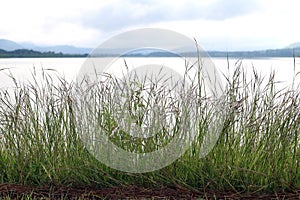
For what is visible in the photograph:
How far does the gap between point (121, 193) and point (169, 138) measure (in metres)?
0.50

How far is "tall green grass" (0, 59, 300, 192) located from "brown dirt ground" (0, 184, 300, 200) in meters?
0.06

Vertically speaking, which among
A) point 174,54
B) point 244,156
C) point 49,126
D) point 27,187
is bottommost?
point 27,187

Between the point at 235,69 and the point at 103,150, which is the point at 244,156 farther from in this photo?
the point at 103,150

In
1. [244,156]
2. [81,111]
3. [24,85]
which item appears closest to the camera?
[244,156]

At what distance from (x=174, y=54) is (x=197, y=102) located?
0.41 m

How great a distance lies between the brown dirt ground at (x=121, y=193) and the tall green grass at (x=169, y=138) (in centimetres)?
6

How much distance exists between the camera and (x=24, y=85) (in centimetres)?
343

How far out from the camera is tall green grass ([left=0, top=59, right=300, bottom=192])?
2.97 m

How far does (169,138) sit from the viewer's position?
10.0 ft

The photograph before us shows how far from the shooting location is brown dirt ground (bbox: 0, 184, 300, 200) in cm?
288

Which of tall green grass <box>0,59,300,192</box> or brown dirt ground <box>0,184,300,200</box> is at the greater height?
tall green grass <box>0,59,300,192</box>

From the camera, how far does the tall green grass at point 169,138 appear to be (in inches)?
117

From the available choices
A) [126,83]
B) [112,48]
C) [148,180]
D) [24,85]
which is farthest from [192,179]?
[24,85]

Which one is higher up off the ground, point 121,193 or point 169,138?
point 169,138
